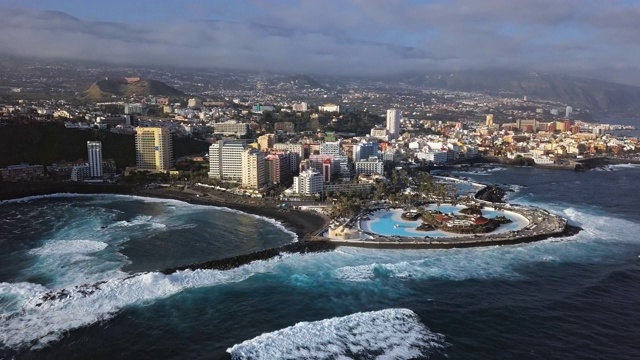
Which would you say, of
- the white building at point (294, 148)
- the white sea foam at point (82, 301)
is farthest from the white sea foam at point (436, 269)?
the white building at point (294, 148)

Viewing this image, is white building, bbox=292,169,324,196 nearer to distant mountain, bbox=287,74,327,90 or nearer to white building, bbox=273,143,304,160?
white building, bbox=273,143,304,160

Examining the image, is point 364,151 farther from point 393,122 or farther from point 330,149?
point 393,122

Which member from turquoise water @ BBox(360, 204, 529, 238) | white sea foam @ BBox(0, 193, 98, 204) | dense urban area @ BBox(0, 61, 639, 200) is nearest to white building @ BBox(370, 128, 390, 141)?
dense urban area @ BBox(0, 61, 639, 200)

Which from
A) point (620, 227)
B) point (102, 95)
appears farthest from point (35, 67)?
point (620, 227)

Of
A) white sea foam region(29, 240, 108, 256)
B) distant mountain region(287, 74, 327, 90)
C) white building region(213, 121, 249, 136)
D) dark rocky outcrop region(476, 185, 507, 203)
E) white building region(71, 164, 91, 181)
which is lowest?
white sea foam region(29, 240, 108, 256)

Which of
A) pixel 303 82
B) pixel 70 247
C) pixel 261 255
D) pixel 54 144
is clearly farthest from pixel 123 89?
pixel 303 82

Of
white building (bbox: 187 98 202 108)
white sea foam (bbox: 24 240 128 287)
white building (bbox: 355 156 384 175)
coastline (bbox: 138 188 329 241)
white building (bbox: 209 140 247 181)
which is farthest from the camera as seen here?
white building (bbox: 187 98 202 108)

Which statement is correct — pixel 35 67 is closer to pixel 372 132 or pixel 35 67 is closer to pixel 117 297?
pixel 372 132
